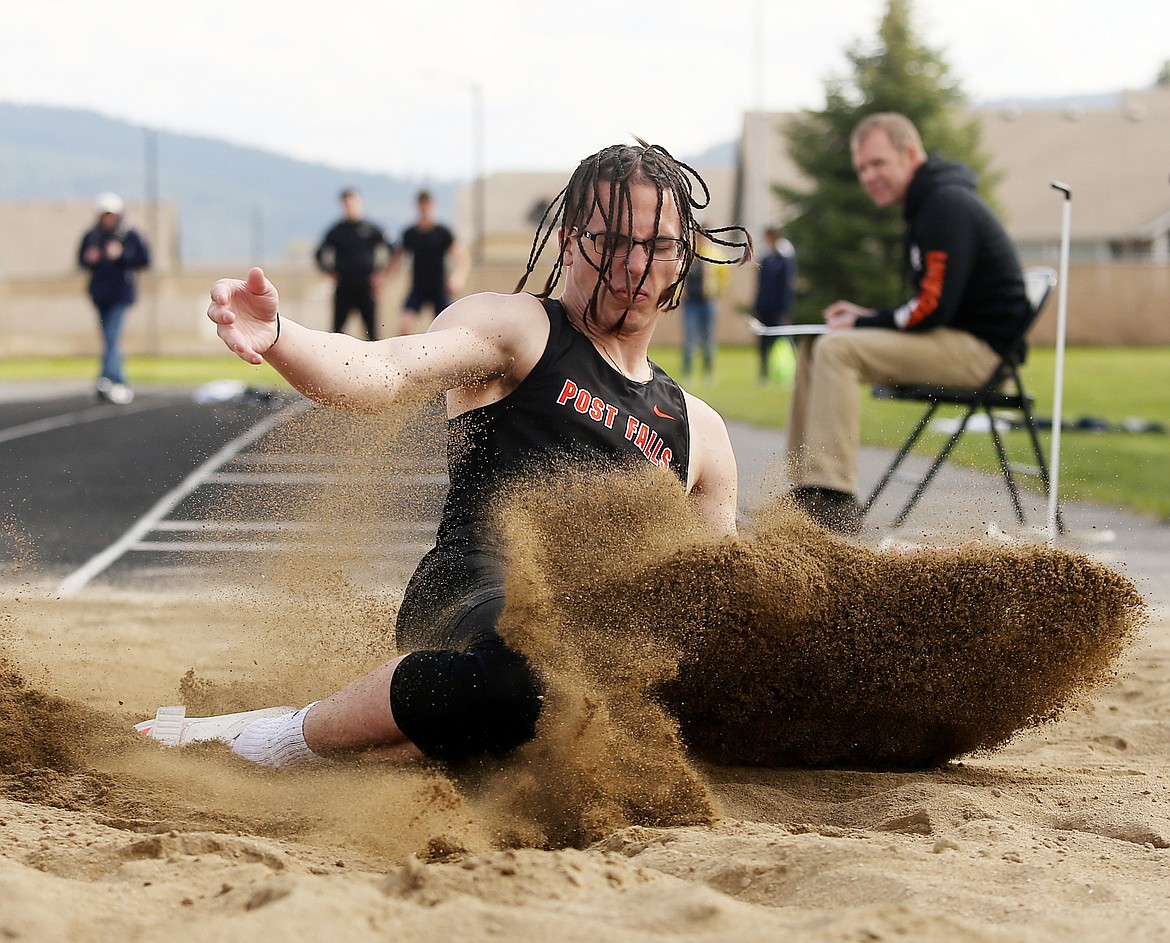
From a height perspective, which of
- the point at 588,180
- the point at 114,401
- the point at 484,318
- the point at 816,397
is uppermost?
the point at 588,180

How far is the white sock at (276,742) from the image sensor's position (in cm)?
283

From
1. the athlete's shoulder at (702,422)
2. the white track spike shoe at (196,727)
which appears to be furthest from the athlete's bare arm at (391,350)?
the white track spike shoe at (196,727)

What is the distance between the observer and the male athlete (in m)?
2.62

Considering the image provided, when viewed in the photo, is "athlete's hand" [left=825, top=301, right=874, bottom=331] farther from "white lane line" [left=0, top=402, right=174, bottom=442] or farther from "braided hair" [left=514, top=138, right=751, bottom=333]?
"white lane line" [left=0, top=402, right=174, bottom=442]

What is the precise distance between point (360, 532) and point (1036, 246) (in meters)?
47.5

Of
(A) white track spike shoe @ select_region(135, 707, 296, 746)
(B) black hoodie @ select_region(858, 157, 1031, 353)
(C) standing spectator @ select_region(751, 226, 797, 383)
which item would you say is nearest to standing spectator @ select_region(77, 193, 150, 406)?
(C) standing spectator @ select_region(751, 226, 797, 383)

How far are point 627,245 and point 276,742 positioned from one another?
1.36 meters

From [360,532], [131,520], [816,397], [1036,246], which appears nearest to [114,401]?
[131,520]

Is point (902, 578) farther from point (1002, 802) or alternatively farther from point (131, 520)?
point (131, 520)

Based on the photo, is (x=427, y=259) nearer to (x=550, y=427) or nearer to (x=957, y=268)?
(x=957, y=268)

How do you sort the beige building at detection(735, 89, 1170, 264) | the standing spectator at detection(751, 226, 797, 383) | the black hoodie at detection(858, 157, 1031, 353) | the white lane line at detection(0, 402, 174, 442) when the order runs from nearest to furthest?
the black hoodie at detection(858, 157, 1031, 353), the white lane line at detection(0, 402, 174, 442), the standing spectator at detection(751, 226, 797, 383), the beige building at detection(735, 89, 1170, 264)

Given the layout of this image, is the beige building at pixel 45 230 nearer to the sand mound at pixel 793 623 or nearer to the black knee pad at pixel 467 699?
the sand mound at pixel 793 623

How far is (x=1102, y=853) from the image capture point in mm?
2473

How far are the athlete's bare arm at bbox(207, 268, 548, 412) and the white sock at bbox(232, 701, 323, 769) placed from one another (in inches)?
29.6
